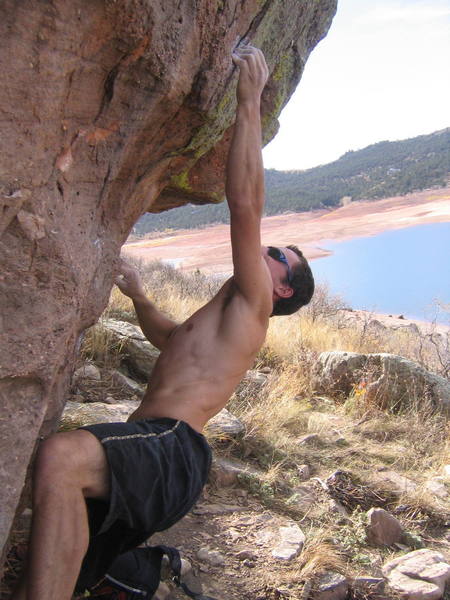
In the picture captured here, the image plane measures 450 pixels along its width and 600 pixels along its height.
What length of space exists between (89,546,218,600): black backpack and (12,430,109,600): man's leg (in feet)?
2.74

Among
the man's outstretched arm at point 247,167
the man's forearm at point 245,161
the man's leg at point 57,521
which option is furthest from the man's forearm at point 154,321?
the man's leg at point 57,521

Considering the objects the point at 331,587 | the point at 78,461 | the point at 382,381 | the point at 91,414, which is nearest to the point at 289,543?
the point at 331,587

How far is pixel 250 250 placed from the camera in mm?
2727

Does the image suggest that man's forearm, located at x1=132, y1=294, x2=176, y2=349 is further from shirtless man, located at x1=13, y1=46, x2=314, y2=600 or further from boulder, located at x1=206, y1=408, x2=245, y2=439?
boulder, located at x1=206, y1=408, x2=245, y2=439

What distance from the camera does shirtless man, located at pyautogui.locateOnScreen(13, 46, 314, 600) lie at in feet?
6.77

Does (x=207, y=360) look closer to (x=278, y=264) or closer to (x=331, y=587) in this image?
(x=278, y=264)

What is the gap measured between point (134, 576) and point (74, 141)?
1986 mm

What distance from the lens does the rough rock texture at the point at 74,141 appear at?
6.46 ft

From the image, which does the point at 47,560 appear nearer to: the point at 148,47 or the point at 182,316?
the point at 148,47

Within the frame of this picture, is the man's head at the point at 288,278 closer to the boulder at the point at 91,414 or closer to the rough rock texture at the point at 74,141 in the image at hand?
the rough rock texture at the point at 74,141

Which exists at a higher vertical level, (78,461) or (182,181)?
(182,181)

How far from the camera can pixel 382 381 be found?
680 cm

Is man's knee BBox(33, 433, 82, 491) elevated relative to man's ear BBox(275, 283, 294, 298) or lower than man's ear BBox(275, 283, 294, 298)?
lower

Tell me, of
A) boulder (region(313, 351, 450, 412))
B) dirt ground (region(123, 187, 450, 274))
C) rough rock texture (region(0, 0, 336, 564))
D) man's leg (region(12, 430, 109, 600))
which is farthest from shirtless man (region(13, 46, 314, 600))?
dirt ground (region(123, 187, 450, 274))
